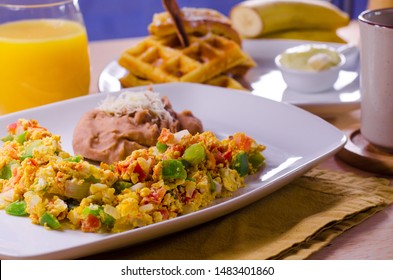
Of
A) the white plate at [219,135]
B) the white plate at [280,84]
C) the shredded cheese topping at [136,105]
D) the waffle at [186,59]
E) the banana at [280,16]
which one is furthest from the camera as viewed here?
the banana at [280,16]

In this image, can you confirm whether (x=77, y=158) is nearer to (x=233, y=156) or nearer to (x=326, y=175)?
(x=233, y=156)

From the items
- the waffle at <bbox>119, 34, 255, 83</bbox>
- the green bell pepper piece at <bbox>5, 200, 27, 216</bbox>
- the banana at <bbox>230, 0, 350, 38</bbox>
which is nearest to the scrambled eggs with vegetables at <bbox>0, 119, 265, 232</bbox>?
the green bell pepper piece at <bbox>5, 200, 27, 216</bbox>

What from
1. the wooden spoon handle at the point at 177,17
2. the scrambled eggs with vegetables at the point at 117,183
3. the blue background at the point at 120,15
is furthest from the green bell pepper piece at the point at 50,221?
the blue background at the point at 120,15

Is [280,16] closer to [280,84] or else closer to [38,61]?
[280,84]

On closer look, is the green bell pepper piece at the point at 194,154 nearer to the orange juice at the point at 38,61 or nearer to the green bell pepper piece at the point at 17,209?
the green bell pepper piece at the point at 17,209

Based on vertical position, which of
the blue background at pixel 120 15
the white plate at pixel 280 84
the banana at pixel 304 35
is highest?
the white plate at pixel 280 84

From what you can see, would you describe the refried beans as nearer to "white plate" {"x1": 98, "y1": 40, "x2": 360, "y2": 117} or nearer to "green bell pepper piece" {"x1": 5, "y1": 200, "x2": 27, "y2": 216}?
"green bell pepper piece" {"x1": 5, "y1": 200, "x2": 27, "y2": 216}

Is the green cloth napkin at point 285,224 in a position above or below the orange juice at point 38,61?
below
